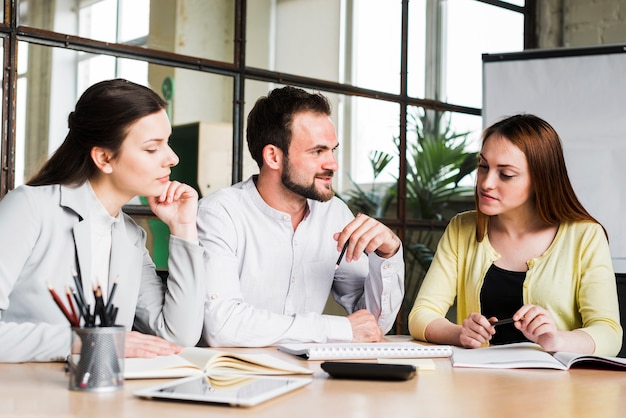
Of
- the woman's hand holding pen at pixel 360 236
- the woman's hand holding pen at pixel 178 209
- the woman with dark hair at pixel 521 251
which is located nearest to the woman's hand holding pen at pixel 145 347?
the woman's hand holding pen at pixel 178 209

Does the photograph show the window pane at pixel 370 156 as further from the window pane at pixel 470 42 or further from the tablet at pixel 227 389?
the tablet at pixel 227 389

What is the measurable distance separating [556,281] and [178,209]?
3.35 ft

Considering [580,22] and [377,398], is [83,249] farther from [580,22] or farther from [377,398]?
[580,22]

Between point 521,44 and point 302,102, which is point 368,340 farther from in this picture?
point 521,44

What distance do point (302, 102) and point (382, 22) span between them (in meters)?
1.61

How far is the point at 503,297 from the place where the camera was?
2.28m

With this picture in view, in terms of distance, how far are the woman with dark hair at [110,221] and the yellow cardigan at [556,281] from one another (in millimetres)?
662

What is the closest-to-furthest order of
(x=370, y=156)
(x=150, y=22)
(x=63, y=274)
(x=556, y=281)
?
(x=63, y=274) → (x=556, y=281) → (x=150, y=22) → (x=370, y=156)

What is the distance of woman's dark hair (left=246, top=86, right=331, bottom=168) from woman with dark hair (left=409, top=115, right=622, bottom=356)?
1.75ft

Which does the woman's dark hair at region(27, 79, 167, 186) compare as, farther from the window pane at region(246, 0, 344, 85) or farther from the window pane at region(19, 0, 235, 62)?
the window pane at region(246, 0, 344, 85)

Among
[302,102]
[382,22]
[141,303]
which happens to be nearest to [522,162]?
[302,102]

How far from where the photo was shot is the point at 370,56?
3.87 metres

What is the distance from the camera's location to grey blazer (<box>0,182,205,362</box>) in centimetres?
155

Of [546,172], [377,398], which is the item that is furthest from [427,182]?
[377,398]
